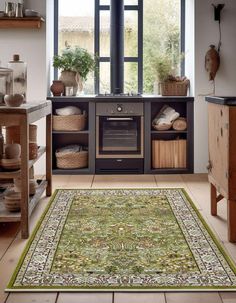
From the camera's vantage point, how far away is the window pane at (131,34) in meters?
6.26

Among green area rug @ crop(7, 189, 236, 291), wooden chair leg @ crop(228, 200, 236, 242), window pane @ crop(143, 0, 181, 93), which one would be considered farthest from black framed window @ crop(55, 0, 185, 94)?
wooden chair leg @ crop(228, 200, 236, 242)

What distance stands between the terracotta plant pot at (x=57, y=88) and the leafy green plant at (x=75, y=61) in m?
0.22

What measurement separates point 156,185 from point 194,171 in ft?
3.01

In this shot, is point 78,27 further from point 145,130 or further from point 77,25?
point 145,130

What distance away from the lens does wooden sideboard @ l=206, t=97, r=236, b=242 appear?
290cm

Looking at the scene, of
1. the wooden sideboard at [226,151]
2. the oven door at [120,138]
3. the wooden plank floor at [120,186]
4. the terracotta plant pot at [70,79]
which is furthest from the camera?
the terracotta plant pot at [70,79]

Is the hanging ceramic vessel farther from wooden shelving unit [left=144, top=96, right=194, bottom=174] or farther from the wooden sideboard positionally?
the wooden sideboard

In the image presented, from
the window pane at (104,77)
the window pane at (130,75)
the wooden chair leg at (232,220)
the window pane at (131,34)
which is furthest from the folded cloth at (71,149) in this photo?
the wooden chair leg at (232,220)

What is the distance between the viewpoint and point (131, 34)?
6.28 m

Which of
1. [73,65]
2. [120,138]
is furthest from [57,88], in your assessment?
[120,138]

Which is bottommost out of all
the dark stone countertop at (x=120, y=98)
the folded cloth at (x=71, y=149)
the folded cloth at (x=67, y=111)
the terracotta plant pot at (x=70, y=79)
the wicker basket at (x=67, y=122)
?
the folded cloth at (x=71, y=149)

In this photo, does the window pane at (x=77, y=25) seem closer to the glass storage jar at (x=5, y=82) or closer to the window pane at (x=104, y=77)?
the window pane at (x=104, y=77)

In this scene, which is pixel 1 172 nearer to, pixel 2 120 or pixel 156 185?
pixel 2 120

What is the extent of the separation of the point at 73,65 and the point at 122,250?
3443 mm
